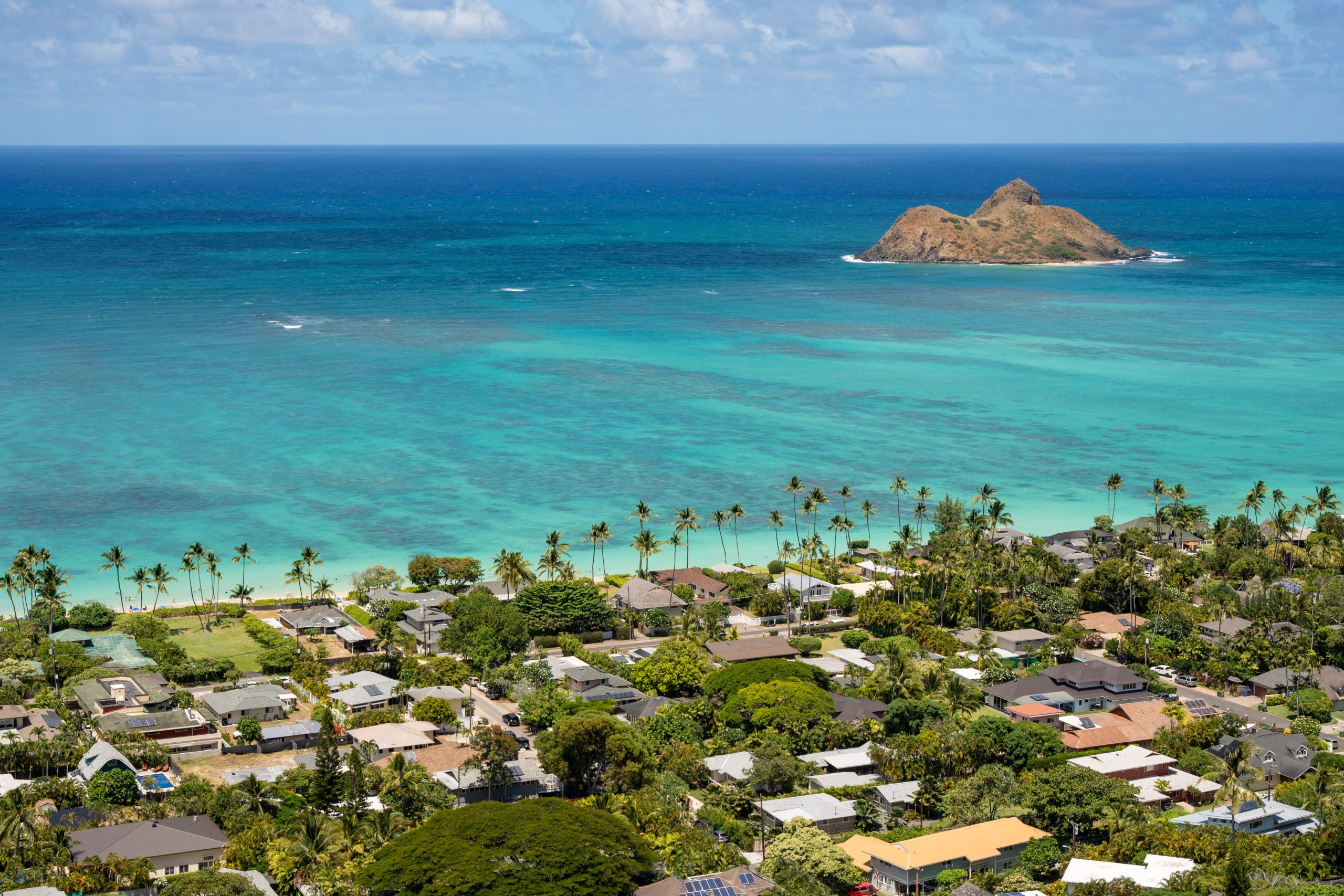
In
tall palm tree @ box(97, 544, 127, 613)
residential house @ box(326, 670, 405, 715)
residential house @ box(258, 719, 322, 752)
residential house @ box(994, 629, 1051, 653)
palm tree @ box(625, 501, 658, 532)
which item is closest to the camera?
residential house @ box(258, 719, 322, 752)

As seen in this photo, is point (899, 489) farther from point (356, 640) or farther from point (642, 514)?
point (356, 640)

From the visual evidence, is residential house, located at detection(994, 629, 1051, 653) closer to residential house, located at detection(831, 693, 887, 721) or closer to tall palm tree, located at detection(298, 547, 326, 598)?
residential house, located at detection(831, 693, 887, 721)

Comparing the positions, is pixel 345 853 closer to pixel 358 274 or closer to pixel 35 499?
pixel 35 499

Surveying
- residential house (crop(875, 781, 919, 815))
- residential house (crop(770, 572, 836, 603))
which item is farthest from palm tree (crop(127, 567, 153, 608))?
residential house (crop(875, 781, 919, 815))

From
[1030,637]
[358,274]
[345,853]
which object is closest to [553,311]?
[358,274]

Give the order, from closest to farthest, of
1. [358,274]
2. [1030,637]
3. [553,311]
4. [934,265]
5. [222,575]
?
[1030,637] < [222,575] < [553,311] < [358,274] < [934,265]

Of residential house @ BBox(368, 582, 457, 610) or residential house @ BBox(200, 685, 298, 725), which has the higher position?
residential house @ BBox(368, 582, 457, 610)

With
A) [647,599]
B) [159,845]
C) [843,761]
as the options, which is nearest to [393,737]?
[159,845]

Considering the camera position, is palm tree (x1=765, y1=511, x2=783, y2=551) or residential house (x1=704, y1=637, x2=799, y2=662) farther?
→ palm tree (x1=765, y1=511, x2=783, y2=551)
